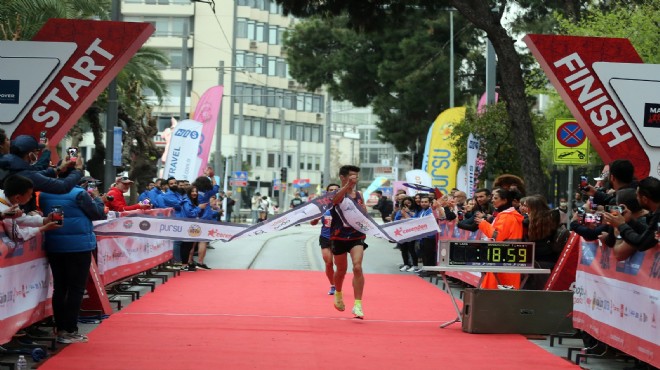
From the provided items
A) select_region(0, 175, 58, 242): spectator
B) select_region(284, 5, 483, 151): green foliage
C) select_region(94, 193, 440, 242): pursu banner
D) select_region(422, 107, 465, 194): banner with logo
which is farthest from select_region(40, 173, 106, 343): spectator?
select_region(284, 5, 483, 151): green foliage

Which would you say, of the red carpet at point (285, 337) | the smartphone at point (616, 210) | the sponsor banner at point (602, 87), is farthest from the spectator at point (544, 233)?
the smartphone at point (616, 210)

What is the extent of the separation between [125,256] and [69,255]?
6.25m

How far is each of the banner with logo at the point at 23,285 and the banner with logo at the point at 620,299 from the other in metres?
5.27

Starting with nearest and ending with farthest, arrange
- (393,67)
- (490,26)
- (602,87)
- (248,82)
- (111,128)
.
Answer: (602,87)
(490,26)
(111,128)
(393,67)
(248,82)

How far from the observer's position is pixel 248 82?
9250 cm

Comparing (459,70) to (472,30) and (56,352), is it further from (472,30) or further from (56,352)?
(56,352)

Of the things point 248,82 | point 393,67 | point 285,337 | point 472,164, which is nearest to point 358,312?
point 285,337

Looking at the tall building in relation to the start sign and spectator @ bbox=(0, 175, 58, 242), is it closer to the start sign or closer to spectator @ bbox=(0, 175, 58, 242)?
the start sign

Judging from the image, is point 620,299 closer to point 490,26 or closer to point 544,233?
point 544,233

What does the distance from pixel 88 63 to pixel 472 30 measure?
35.6 metres

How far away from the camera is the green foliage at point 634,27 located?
2806 centimetres

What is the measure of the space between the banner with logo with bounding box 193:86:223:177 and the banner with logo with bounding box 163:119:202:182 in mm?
737

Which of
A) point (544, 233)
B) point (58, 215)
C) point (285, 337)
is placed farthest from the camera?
point (544, 233)

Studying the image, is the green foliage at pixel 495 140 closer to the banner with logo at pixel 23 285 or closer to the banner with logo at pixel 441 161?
the banner with logo at pixel 441 161
